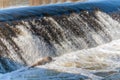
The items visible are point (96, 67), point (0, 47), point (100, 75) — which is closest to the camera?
point (100, 75)

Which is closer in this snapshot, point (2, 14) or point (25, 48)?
point (25, 48)

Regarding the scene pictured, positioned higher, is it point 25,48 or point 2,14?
point 2,14

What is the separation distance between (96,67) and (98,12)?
4183mm

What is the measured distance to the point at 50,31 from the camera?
870cm

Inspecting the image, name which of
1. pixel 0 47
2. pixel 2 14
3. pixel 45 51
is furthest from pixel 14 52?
pixel 2 14

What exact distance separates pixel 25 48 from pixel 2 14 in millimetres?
1200

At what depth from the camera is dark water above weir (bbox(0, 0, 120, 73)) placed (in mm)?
7594

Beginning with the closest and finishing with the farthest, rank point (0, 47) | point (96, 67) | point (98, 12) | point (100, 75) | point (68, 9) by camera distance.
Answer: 1. point (100, 75)
2. point (96, 67)
3. point (0, 47)
4. point (68, 9)
5. point (98, 12)

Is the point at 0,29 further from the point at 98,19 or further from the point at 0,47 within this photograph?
the point at 98,19

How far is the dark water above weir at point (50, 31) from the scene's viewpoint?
759 cm

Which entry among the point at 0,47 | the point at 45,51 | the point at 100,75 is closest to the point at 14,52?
the point at 0,47

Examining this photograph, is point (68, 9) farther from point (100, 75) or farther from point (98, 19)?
point (100, 75)

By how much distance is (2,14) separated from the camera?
8516mm

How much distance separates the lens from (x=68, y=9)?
10.0 m
